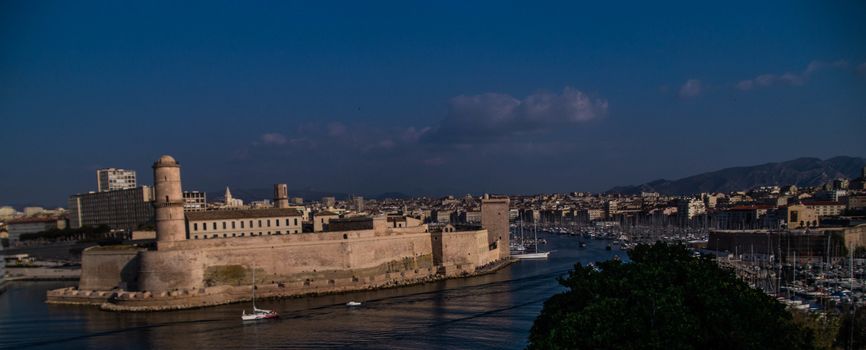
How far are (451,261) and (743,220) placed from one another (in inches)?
1425

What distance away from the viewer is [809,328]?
39.9 feet

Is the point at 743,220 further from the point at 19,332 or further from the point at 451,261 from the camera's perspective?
the point at 19,332

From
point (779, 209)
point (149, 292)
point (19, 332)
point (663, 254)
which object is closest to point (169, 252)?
point (149, 292)

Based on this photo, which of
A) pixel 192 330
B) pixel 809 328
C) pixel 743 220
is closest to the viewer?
pixel 809 328

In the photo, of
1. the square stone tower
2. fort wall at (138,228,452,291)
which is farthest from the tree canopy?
the square stone tower

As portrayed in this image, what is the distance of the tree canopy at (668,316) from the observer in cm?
995

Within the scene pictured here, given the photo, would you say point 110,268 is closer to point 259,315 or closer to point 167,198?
point 167,198

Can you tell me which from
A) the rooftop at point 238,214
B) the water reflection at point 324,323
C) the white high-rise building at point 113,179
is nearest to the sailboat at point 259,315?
the water reflection at point 324,323

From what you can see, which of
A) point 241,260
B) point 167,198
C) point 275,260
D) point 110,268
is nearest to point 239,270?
point 241,260

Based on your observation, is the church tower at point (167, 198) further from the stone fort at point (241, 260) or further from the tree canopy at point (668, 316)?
the tree canopy at point (668, 316)

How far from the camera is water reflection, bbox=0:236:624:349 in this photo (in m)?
19.7

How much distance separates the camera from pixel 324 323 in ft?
73.5

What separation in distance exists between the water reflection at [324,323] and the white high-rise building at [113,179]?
2414 inches

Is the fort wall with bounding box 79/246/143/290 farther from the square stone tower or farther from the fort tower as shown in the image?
the square stone tower
